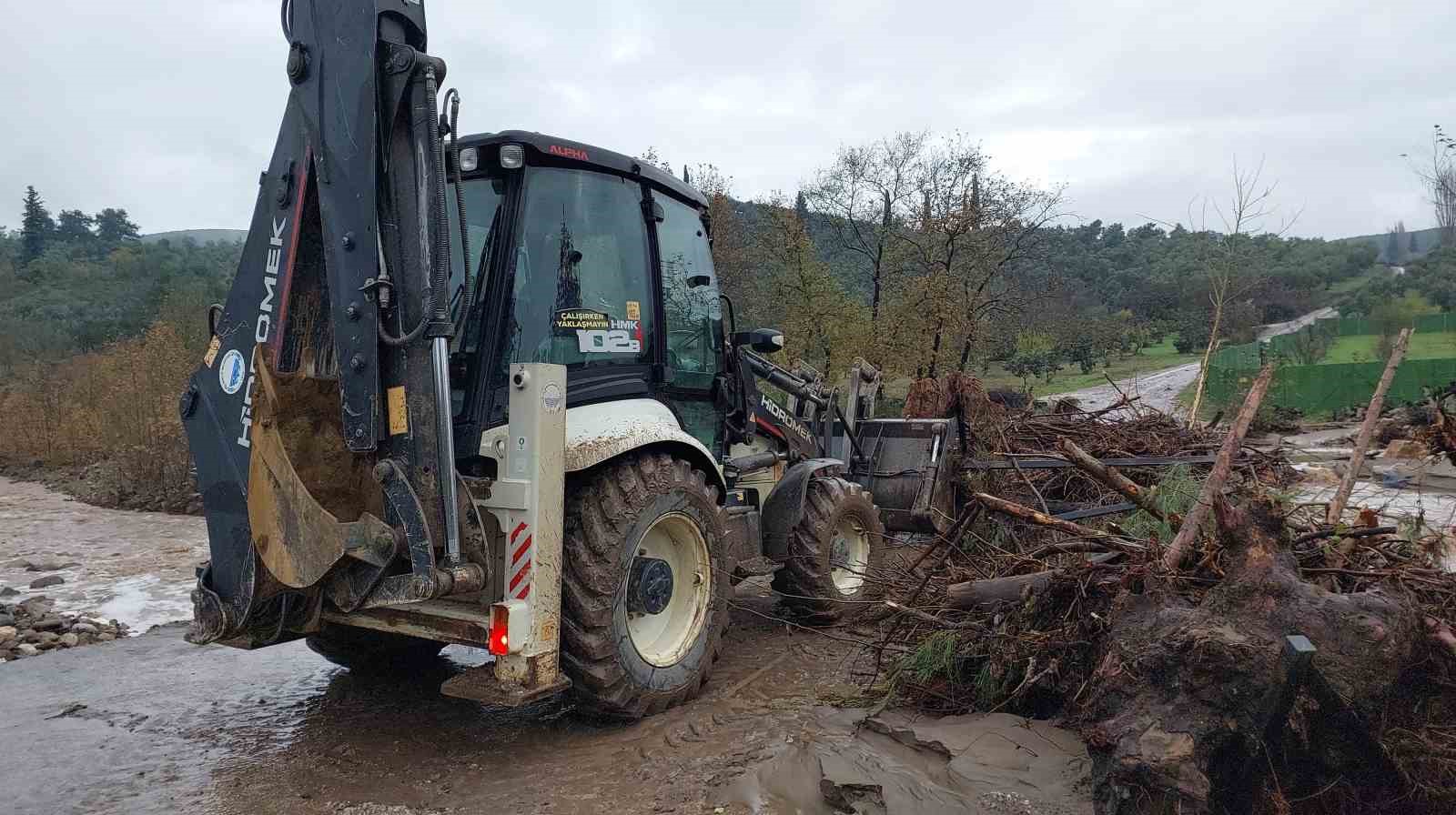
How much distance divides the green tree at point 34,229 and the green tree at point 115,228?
4703mm

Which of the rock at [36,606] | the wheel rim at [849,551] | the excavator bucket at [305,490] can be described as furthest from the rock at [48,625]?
the wheel rim at [849,551]

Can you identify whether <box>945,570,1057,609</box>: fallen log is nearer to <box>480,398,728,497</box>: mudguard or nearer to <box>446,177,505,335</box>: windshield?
<box>480,398,728,497</box>: mudguard

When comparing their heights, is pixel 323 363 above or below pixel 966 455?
above

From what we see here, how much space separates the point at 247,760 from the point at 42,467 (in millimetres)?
20983

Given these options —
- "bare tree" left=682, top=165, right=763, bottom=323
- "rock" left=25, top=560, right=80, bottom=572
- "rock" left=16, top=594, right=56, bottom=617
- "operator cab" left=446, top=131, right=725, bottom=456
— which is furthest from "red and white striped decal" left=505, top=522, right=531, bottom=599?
"bare tree" left=682, top=165, right=763, bottom=323

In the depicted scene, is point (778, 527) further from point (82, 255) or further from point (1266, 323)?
point (82, 255)

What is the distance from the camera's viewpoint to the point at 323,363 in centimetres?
386

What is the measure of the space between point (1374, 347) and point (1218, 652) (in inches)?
1274

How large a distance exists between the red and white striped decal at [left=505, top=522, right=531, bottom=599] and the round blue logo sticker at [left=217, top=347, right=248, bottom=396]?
1.34 m

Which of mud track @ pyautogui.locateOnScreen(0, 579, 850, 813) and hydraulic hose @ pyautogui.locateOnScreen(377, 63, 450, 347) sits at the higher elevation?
hydraulic hose @ pyautogui.locateOnScreen(377, 63, 450, 347)

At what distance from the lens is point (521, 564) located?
360 cm

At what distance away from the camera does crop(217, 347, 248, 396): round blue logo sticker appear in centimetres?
377

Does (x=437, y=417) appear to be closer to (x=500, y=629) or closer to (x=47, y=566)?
(x=500, y=629)

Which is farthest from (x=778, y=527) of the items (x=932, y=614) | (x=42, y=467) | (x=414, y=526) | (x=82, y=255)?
(x=82, y=255)
